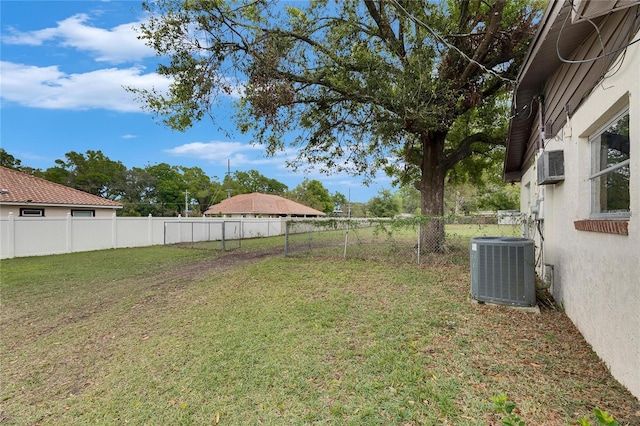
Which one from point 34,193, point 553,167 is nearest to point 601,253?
point 553,167

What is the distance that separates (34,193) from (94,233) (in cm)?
466

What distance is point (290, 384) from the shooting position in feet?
8.86

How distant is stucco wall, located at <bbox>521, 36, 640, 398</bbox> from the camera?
2.15 metres

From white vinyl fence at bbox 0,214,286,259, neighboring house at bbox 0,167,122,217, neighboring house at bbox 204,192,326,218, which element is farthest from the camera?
neighboring house at bbox 204,192,326,218

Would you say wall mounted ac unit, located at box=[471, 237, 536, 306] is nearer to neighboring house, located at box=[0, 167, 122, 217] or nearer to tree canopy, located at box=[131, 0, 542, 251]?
tree canopy, located at box=[131, 0, 542, 251]

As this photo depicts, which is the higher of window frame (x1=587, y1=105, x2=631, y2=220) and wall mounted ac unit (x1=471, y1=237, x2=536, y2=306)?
window frame (x1=587, y1=105, x2=631, y2=220)

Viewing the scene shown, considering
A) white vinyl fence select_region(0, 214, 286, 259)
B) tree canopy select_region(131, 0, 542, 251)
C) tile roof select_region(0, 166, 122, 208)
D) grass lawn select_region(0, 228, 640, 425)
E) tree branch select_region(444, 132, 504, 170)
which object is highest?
tree canopy select_region(131, 0, 542, 251)

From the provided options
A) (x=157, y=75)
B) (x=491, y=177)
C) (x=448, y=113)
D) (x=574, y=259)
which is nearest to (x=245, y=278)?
(x=157, y=75)

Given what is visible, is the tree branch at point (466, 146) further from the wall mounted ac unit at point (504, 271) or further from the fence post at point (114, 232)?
the fence post at point (114, 232)

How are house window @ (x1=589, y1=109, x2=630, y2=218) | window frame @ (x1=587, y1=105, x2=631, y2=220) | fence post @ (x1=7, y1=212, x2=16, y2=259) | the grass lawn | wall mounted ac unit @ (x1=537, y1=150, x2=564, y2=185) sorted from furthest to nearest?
fence post @ (x1=7, y1=212, x2=16, y2=259) < wall mounted ac unit @ (x1=537, y1=150, x2=564, y2=185) < window frame @ (x1=587, y1=105, x2=631, y2=220) < house window @ (x1=589, y1=109, x2=630, y2=218) < the grass lawn

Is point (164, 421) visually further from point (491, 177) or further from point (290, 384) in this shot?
point (491, 177)

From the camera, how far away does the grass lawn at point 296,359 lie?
2.34 meters

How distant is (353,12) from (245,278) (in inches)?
267

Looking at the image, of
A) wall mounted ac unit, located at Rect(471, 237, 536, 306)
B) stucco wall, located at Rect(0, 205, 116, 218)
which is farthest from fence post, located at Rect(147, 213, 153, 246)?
wall mounted ac unit, located at Rect(471, 237, 536, 306)
